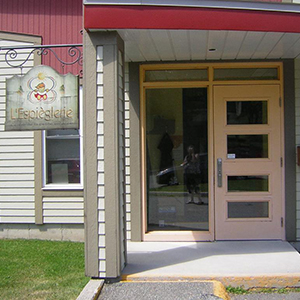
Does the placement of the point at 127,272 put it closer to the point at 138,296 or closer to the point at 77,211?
the point at 138,296

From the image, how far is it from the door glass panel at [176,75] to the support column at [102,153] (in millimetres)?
1743

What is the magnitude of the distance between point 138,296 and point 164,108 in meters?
2.95

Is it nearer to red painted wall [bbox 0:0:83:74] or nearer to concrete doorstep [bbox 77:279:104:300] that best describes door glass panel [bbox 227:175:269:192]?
concrete doorstep [bbox 77:279:104:300]

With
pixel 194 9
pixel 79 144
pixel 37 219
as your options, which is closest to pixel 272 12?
pixel 194 9

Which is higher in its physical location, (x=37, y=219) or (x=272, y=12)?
(x=272, y=12)

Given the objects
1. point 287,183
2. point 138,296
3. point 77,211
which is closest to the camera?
point 138,296

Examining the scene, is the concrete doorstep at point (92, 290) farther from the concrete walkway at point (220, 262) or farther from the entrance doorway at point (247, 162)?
the entrance doorway at point (247, 162)

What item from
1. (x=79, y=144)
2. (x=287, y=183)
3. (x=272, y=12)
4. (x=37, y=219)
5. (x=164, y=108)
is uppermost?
(x=272, y=12)

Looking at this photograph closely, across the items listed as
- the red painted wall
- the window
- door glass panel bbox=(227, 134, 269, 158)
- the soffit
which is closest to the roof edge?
the soffit

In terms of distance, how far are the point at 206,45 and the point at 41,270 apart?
348 centimetres

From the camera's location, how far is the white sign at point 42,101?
4.47 meters

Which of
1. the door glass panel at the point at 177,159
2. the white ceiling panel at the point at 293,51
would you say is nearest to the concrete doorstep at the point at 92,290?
the door glass panel at the point at 177,159

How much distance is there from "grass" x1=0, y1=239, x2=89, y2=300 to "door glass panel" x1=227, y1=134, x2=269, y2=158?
8.84 feet

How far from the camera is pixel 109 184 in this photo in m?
4.34
